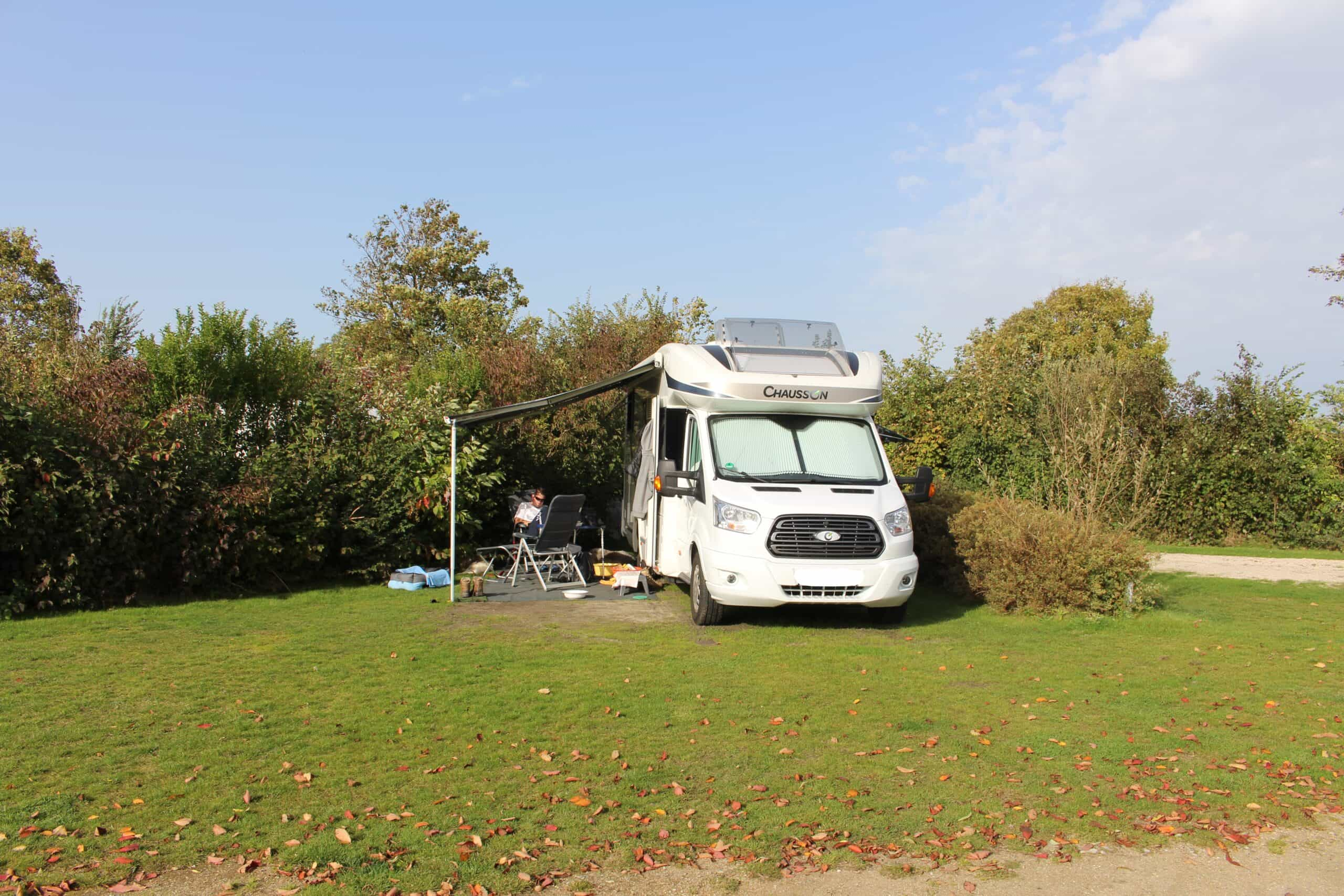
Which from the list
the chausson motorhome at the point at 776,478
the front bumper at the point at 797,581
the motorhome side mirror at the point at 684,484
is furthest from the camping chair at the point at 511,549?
the front bumper at the point at 797,581

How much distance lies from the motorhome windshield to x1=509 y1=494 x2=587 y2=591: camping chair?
8.50 ft

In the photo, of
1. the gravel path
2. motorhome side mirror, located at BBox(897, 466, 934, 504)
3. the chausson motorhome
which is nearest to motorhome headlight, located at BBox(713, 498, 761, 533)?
the chausson motorhome

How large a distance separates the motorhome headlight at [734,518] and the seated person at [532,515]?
12.6ft

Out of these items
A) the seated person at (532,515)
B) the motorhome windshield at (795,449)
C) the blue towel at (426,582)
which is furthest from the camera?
the seated person at (532,515)

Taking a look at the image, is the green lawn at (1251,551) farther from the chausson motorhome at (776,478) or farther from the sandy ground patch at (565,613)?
the sandy ground patch at (565,613)

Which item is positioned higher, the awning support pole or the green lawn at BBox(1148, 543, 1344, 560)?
the awning support pole

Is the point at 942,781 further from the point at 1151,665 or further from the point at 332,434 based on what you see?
the point at 332,434

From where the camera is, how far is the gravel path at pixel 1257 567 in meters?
13.1

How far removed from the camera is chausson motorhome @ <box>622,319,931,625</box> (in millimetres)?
8867

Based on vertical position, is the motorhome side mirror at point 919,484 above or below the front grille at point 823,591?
above

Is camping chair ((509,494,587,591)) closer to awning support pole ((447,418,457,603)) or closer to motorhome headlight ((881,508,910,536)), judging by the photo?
awning support pole ((447,418,457,603))

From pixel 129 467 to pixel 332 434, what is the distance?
2.69 metres

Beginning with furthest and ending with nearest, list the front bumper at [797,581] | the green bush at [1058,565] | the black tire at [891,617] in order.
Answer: the green bush at [1058,565] → the black tire at [891,617] → the front bumper at [797,581]

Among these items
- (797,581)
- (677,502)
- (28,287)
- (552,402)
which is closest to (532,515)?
(552,402)
